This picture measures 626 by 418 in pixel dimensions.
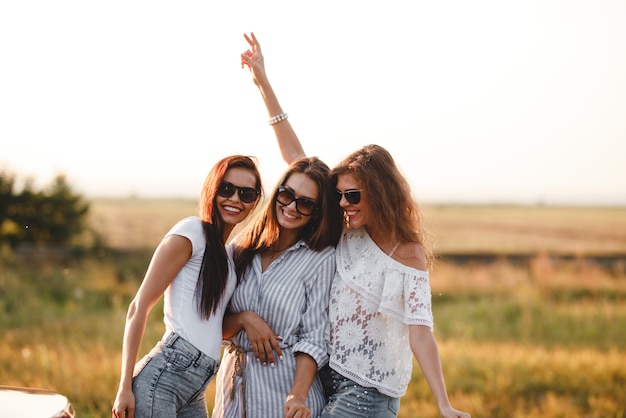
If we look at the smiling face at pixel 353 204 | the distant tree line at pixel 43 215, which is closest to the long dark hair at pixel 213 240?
the smiling face at pixel 353 204

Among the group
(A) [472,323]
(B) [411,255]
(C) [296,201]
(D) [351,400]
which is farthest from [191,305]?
(A) [472,323]

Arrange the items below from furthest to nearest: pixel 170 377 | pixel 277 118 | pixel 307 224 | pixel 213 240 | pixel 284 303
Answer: pixel 277 118 < pixel 307 224 < pixel 284 303 < pixel 213 240 < pixel 170 377

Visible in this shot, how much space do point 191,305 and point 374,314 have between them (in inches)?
35.2

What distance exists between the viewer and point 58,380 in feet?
24.3

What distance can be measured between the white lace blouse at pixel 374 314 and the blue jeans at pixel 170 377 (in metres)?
0.65

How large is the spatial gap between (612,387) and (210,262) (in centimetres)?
645

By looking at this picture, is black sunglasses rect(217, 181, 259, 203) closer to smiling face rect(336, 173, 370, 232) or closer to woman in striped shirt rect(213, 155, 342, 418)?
woman in striped shirt rect(213, 155, 342, 418)

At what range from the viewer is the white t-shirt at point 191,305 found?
3516 millimetres

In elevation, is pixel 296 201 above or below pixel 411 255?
above

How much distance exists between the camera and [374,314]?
3816 mm

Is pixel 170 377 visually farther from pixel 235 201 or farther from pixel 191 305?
pixel 235 201

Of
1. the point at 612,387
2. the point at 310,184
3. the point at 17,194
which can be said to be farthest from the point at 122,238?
the point at 310,184

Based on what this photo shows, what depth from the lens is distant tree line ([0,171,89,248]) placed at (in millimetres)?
16500

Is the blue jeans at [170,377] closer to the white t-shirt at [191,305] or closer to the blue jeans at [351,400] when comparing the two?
the white t-shirt at [191,305]
